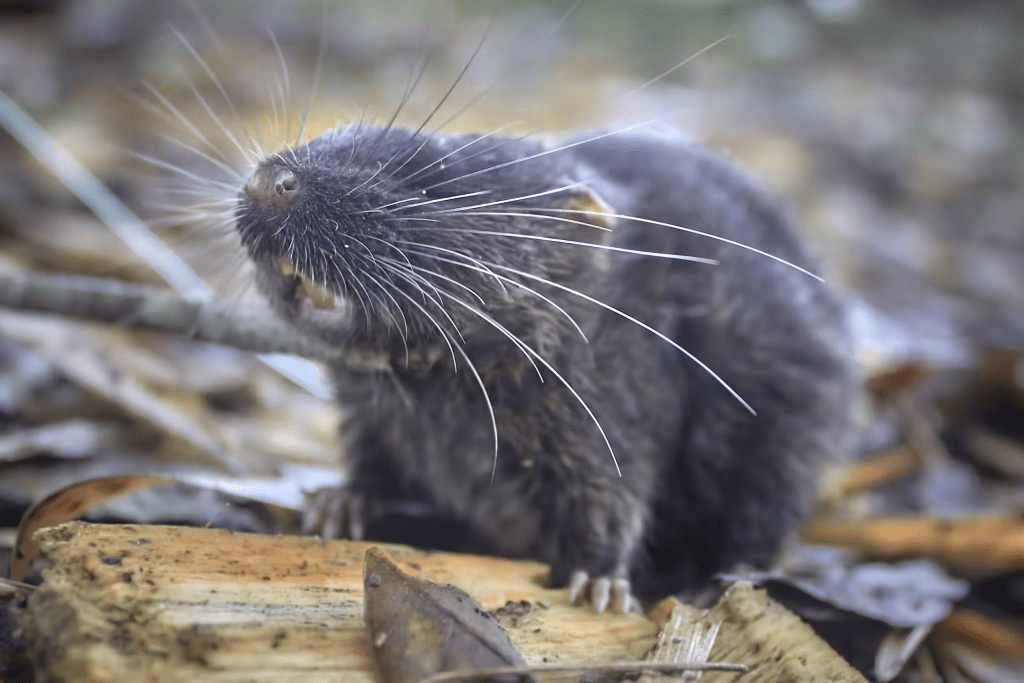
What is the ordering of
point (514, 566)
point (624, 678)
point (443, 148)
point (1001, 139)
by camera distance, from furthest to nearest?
point (1001, 139), point (514, 566), point (443, 148), point (624, 678)

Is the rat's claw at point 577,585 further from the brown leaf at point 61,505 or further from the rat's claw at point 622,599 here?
the brown leaf at point 61,505

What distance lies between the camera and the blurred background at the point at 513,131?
309 cm

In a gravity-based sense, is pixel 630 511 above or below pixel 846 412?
below

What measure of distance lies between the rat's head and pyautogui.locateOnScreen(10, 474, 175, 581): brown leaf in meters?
0.65

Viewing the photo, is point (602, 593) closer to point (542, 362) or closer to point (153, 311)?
point (542, 362)

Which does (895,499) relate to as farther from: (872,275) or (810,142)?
(810,142)

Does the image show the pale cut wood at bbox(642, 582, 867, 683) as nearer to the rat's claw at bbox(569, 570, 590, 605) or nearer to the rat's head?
the rat's claw at bbox(569, 570, 590, 605)

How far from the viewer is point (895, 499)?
4.32m

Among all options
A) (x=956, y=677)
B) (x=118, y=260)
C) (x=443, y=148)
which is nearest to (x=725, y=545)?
(x=956, y=677)

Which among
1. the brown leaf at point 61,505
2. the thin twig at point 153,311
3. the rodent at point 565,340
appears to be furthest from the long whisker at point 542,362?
the brown leaf at point 61,505

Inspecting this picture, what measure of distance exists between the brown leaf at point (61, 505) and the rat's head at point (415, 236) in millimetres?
649

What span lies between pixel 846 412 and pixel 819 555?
0.70 metres

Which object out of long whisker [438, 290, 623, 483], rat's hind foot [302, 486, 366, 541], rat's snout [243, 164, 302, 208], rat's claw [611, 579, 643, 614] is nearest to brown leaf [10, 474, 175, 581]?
rat's hind foot [302, 486, 366, 541]

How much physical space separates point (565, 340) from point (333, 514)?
1019 mm
